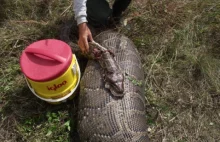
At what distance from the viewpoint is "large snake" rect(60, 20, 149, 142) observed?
2.72 meters

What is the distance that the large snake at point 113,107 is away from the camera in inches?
107

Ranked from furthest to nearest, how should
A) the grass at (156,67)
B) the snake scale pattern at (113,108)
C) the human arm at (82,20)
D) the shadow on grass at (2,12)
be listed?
1. the shadow on grass at (2,12)
2. the grass at (156,67)
3. the human arm at (82,20)
4. the snake scale pattern at (113,108)

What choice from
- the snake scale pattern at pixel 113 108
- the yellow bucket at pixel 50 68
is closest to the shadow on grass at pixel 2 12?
the yellow bucket at pixel 50 68

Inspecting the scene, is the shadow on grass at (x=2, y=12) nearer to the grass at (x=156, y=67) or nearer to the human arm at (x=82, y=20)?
the grass at (x=156, y=67)

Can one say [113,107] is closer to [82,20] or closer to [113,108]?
[113,108]

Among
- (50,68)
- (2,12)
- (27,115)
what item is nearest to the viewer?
(50,68)

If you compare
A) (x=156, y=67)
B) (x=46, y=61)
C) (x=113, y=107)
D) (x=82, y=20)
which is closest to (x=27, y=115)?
(x=46, y=61)

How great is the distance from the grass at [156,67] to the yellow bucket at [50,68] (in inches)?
14.7

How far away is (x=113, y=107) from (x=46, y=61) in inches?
30.4

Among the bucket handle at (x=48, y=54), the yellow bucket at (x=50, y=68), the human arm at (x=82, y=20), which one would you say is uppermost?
the human arm at (x=82, y=20)

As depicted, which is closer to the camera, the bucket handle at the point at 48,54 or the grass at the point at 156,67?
the bucket handle at the point at 48,54

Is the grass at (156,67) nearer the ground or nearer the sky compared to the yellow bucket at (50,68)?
nearer the ground

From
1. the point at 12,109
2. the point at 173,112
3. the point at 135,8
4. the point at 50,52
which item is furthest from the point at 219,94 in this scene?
the point at 12,109

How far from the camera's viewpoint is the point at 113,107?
2811 mm
